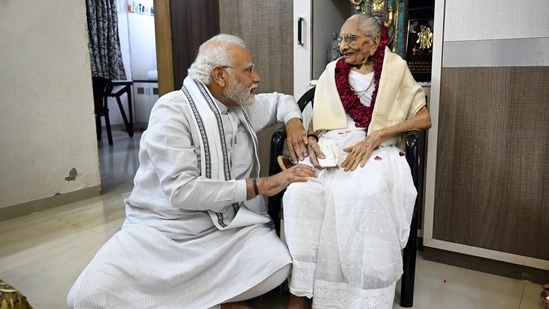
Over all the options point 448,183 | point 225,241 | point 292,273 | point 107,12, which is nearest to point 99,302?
point 225,241

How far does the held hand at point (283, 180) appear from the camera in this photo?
1604mm

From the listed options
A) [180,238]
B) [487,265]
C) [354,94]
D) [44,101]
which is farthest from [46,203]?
[487,265]

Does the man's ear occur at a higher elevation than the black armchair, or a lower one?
higher

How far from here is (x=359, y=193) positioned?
5.08 feet

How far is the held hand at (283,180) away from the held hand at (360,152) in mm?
151

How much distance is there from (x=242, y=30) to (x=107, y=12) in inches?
170

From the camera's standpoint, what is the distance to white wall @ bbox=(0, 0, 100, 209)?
277 cm

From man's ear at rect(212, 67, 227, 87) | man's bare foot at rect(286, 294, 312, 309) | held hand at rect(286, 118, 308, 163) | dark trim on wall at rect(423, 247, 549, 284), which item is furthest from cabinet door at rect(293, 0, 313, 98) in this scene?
man's bare foot at rect(286, 294, 312, 309)

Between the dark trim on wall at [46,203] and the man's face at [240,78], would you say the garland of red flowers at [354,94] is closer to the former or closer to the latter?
the man's face at [240,78]

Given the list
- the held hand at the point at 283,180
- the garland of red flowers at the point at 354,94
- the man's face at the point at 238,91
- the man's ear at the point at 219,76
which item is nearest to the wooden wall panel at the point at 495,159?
the garland of red flowers at the point at 354,94

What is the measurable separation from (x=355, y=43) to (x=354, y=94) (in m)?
0.22

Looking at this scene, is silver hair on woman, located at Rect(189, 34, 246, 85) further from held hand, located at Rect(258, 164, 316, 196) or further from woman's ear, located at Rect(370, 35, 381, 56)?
woman's ear, located at Rect(370, 35, 381, 56)

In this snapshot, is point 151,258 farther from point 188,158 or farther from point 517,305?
Answer: point 517,305

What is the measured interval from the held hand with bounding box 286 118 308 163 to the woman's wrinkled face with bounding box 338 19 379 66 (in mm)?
388
